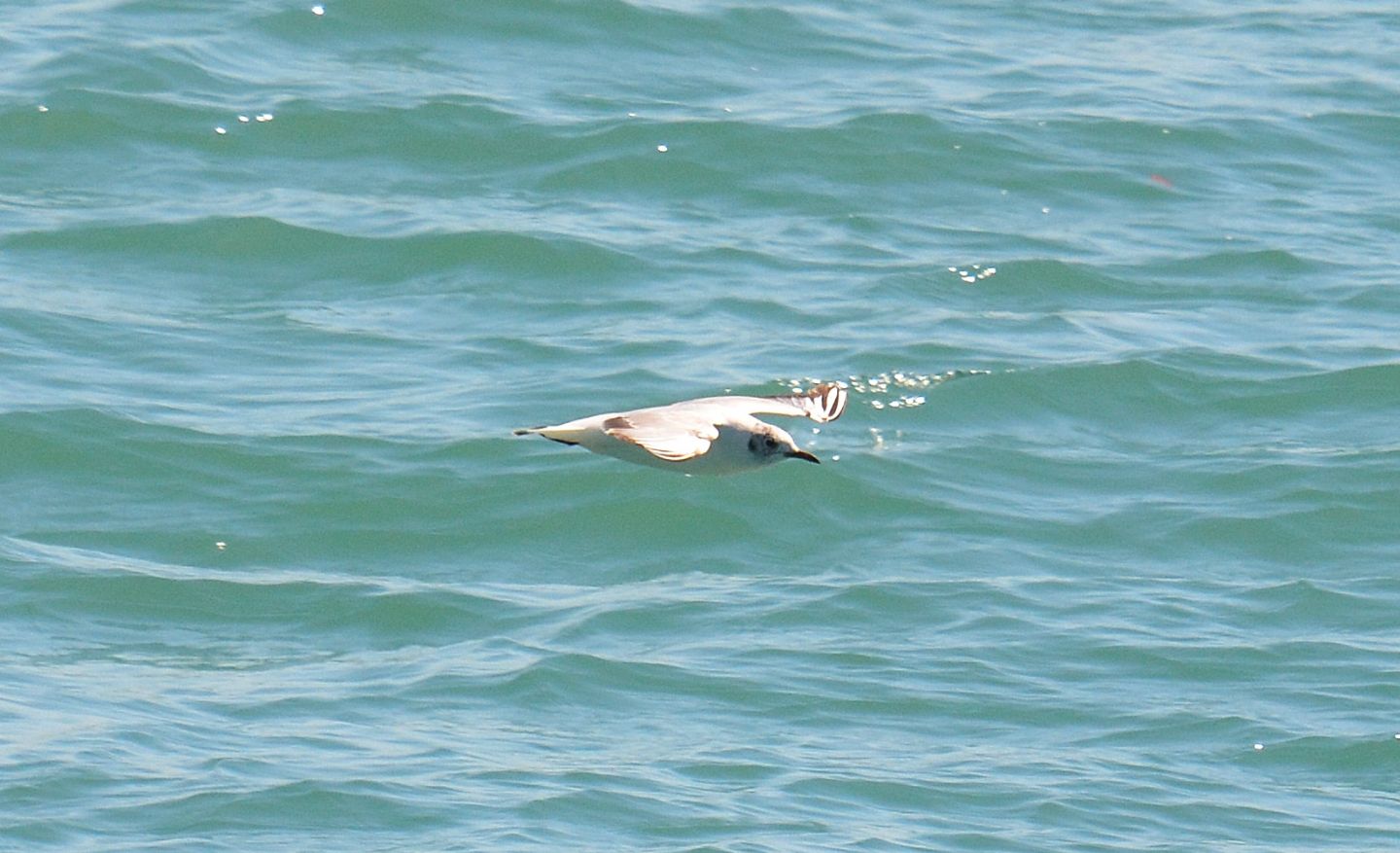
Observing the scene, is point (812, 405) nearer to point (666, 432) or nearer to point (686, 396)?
point (666, 432)

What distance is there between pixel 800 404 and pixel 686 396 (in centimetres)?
354

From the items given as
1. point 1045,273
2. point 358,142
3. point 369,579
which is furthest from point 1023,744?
point 358,142

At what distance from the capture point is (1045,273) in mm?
12898

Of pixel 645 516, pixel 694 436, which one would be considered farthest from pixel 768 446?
pixel 645 516

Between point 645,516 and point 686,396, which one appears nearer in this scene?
point 645,516

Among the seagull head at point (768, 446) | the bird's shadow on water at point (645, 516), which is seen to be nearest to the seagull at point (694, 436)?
the seagull head at point (768, 446)

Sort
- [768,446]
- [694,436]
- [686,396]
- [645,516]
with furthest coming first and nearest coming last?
[686,396]
[645,516]
[768,446]
[694,436]

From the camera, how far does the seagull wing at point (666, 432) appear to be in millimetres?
6180

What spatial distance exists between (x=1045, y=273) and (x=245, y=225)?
413 centimetres

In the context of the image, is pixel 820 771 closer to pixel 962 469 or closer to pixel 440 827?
pixel 440 827

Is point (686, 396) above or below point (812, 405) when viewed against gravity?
below

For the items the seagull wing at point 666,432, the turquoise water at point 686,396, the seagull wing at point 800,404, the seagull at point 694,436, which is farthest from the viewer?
the turquoise water at point 686,396

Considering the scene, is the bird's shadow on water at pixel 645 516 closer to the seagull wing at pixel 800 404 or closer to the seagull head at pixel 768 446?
the seagull wing at pixel 800 404

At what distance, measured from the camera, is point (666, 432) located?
6.48m
